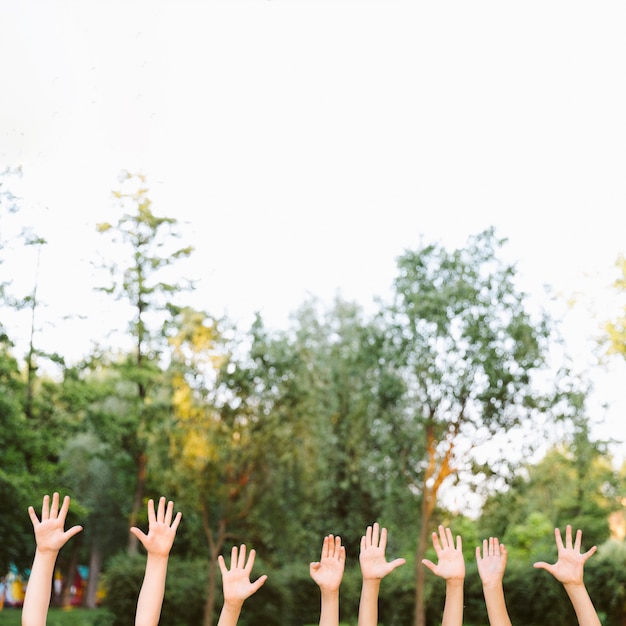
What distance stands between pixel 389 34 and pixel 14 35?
591 cm

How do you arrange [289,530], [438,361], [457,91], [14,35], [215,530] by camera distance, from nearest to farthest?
[14,35] < [457,91] < [438,361] < [289,530] < [215,530]

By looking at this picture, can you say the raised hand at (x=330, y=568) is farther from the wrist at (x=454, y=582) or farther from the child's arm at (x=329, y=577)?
the wrist at (x=454, y=582)

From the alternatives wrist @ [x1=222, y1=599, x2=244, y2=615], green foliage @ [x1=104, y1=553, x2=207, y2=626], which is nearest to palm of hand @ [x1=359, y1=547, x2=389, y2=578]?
wrist @ [x1=222, y1=599, x2=244, y2=615]

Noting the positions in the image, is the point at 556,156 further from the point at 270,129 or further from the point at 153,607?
the point at 153,607

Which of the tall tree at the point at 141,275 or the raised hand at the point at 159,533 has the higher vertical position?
the tall tree at the point at 141,275

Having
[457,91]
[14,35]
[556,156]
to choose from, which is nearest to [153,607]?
[14,35]

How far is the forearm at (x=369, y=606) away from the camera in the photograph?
285 centimetres

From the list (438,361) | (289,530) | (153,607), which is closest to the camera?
(153,607)

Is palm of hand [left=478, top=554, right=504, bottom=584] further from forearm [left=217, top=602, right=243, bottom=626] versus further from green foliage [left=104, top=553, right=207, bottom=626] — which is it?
green foliage [left=104, top=553, right=207, bottom=626]

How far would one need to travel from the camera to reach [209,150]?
15.4m

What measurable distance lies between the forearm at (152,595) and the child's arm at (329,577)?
621 millimetres

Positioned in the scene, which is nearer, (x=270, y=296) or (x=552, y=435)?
(x=552, y=435)

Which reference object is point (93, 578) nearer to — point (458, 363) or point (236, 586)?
point (458, 363)

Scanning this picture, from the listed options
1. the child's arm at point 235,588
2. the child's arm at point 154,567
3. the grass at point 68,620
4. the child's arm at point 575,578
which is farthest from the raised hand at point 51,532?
the grass at point 68,620
